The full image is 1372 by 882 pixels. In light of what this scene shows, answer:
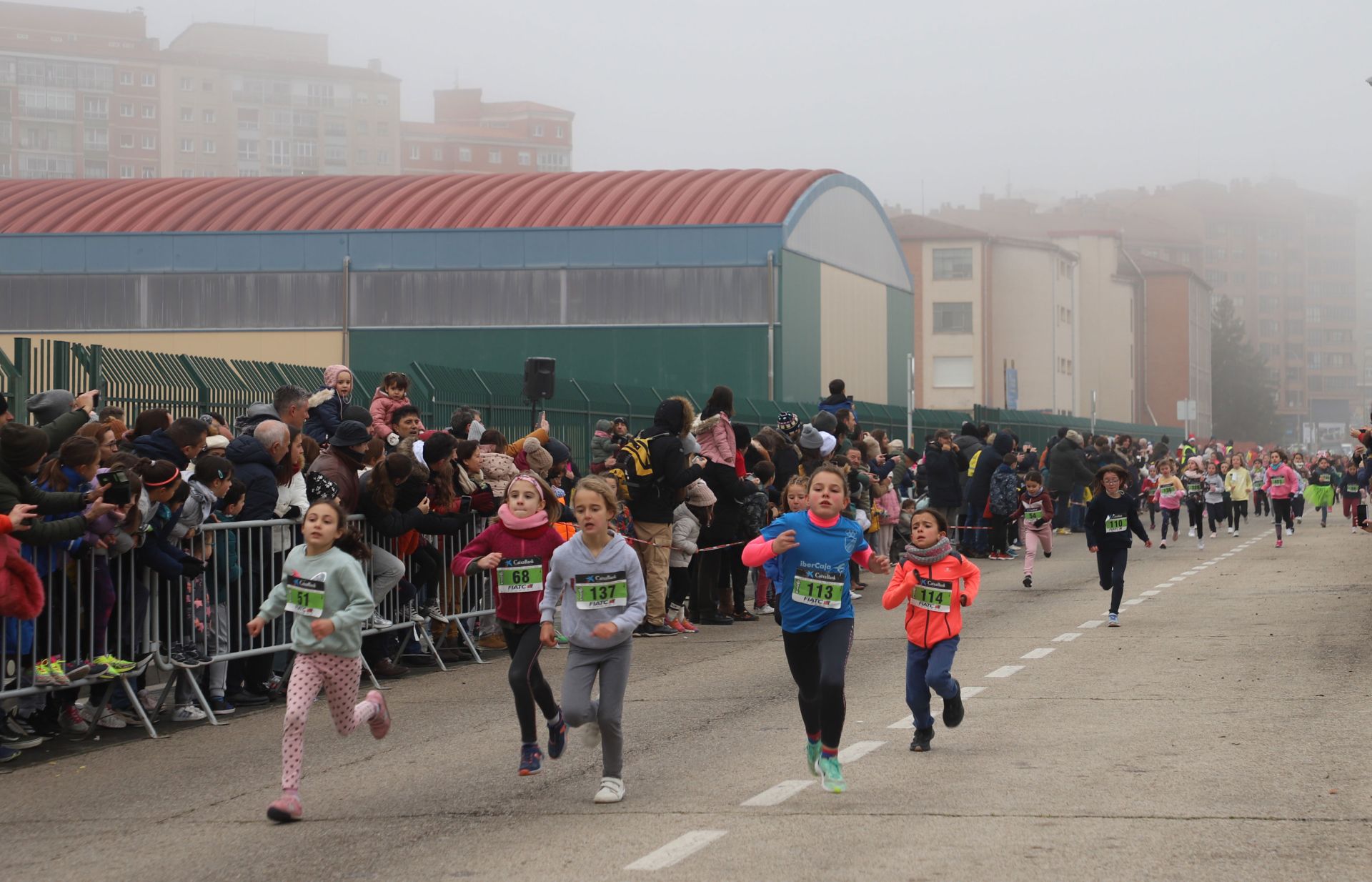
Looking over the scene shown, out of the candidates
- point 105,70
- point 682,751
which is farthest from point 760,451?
point 105,70

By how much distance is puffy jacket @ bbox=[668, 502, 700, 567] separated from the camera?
16.3m

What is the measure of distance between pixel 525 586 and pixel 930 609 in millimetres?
2119

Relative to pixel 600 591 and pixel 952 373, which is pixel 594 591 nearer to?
pixel 600 591

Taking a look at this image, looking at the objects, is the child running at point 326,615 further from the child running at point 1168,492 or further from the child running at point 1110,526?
the child running at point 1168,492

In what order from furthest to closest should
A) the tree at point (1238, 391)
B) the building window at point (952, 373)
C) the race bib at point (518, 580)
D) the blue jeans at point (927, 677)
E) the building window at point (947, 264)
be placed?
the tree at point (1238, 391) → the building window at point (947, 264) → the building window at point (952, 373) → the blue jeans at point (927, 677) → the race bib at point (518, 580)

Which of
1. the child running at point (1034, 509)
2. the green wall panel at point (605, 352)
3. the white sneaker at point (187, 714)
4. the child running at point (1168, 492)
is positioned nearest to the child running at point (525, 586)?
the white sneaker at point (187, 714)

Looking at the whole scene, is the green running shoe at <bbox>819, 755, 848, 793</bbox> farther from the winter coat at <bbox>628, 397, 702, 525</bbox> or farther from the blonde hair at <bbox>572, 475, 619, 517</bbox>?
the winter coat at <bbox>628, 397, 702, 525</bbox>

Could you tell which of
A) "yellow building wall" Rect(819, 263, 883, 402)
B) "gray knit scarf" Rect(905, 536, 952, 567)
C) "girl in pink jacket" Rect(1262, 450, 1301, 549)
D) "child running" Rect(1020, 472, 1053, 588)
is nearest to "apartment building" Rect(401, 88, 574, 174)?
"yellow building wall" Rect(819, 263, 883, 402)

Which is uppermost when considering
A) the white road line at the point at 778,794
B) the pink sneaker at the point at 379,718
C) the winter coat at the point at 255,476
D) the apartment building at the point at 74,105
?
the apartment building at the point at 74,105

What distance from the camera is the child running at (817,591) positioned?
26.1ft

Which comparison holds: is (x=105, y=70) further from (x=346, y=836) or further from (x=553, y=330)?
(x=346, y=836)

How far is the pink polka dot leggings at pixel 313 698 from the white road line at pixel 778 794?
1786 millimetres

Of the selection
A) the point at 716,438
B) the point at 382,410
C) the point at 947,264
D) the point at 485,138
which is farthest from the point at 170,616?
the point at 485,138

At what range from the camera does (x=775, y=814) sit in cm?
724
